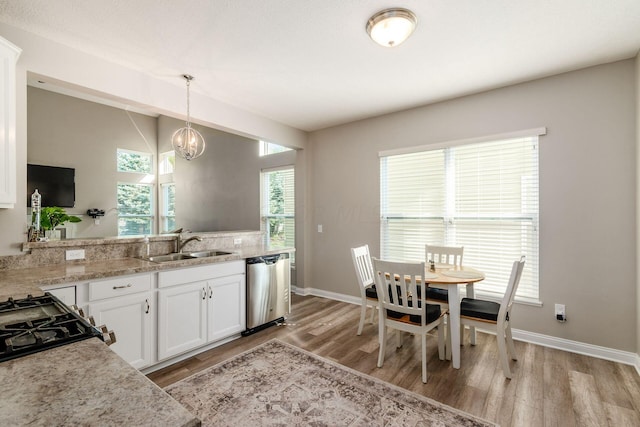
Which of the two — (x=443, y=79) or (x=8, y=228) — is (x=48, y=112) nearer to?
(x=8, y=228)

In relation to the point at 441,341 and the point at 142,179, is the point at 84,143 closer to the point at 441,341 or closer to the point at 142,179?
the point at 142,179

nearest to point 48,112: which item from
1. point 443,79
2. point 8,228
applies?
point 8,228

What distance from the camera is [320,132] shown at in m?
4.78

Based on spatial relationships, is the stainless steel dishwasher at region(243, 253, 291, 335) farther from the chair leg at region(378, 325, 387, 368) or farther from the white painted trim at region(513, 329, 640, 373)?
the white painted trim at region(513, 329, 640, 373)

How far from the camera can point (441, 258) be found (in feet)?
11.3

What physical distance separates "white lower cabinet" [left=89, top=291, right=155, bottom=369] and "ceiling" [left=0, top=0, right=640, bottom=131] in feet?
6.46

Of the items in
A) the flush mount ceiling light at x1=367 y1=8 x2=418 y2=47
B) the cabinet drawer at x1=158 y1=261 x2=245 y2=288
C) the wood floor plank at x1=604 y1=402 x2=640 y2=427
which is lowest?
the wood floor plank at x1=604 y1=402 x2=640 y2=427

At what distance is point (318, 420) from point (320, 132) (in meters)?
3.83

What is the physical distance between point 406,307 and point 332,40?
7.09ft

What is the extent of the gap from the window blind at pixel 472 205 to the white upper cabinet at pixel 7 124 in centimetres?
354

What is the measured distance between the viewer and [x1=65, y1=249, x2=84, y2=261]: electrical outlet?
2506 millimetres

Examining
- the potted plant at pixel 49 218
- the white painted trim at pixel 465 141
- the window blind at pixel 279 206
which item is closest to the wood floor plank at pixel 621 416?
the white painted trim at pixel 465 141

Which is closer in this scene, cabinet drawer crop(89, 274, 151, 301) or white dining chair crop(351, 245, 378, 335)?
cabinet drawer crop(89, 274, 151, 301)

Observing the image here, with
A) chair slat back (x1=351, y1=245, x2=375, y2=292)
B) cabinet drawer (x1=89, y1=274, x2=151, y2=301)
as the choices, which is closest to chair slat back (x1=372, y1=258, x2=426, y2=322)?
chair slat back (x1=351, y1=245, x2=375, y2=292)
